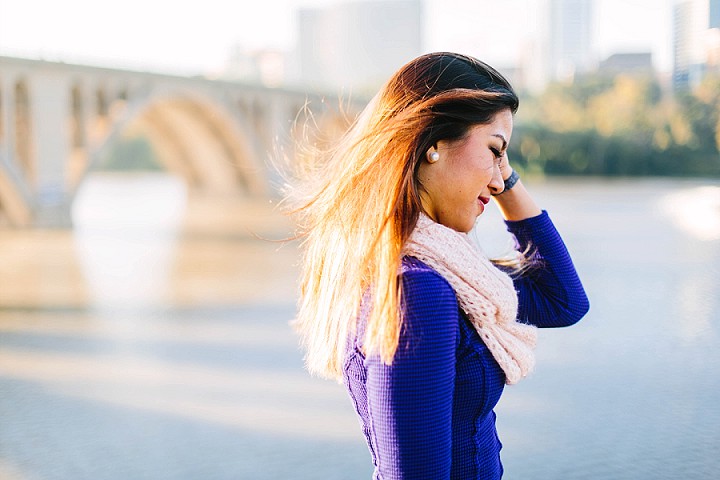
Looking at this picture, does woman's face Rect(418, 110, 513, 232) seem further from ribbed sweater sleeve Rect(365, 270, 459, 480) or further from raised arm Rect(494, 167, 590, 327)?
raised arm Rect(494, 167, 590, 327)

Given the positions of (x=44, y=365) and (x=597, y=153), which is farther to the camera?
(x=597, y=153)

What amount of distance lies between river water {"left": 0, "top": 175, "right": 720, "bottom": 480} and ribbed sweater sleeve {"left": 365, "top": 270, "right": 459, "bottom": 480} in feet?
7.79

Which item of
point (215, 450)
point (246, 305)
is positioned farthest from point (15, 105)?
point (215, 450)

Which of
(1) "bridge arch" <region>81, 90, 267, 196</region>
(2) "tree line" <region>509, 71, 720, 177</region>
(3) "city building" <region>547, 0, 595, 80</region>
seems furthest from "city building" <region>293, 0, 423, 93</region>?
(3) "city building" <region>547, 0, 595, 80</region>

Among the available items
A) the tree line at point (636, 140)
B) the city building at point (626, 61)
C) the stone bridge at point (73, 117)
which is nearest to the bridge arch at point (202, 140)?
the stone bridge at point (73, 117)

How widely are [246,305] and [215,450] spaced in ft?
12.5

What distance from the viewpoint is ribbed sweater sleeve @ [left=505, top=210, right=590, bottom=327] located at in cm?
172

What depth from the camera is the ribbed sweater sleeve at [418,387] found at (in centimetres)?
114

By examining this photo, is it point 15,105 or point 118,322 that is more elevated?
point 15,105

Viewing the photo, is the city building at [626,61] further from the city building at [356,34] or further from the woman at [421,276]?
the woman at [421,276]

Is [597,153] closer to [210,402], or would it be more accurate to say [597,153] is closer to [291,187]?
[210,402]

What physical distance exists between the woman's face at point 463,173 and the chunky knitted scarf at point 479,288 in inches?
1.7

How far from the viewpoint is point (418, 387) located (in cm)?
114

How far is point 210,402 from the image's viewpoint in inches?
190
